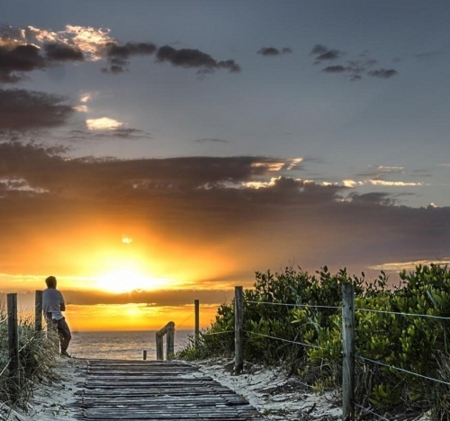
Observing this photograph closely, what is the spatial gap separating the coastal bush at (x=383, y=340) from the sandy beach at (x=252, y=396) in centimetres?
33

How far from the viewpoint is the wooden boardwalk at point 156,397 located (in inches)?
392

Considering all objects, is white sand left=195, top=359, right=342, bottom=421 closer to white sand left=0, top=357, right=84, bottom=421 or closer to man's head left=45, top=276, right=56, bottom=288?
white sand left=0, top=357, right=84, bottom=421

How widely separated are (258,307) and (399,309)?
19.7 ft

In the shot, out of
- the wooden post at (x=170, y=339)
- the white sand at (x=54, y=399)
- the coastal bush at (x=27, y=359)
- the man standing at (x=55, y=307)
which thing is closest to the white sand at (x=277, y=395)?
the white sand at (x=54, y=399)

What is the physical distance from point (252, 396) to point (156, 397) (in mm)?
1562

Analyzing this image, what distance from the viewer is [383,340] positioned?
936 centimetres

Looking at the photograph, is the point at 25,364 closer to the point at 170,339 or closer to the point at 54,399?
the point at 54,399

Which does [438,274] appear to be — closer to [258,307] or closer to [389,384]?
[389,384]

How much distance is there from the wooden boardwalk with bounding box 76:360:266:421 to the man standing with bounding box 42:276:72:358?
201 cm

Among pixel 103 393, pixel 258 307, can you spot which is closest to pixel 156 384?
pixel 103 393

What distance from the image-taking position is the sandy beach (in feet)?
32.7

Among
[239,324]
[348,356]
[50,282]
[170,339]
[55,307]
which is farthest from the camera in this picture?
[170,339]

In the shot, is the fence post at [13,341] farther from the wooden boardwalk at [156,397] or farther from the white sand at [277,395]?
the white sand at [277,395]

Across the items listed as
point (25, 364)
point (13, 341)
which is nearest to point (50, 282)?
point (25, 364)
